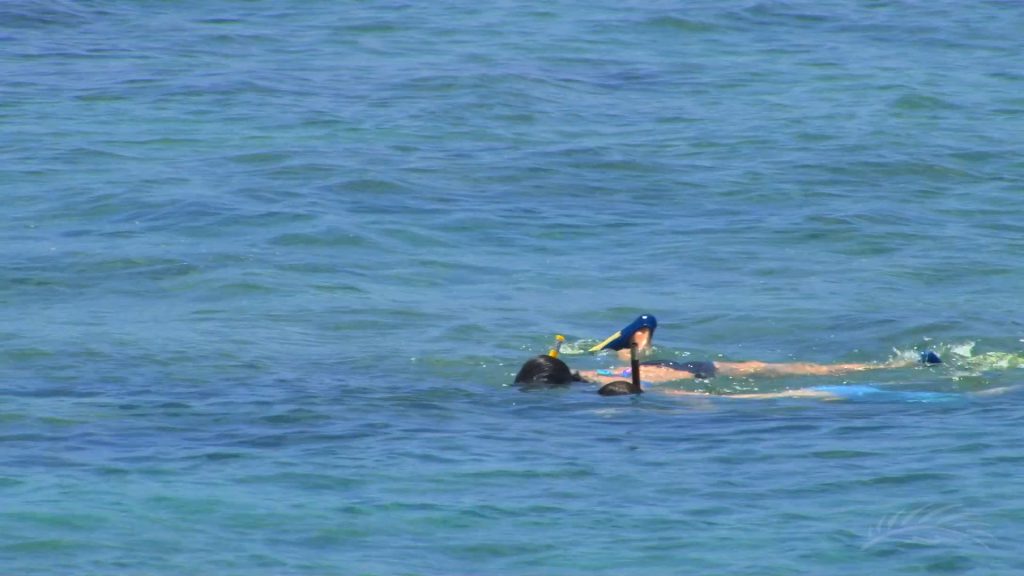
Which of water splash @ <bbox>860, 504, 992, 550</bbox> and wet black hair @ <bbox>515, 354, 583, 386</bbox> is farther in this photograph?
wet black hair @ <bbox>515, 354, 583, 386</bbox>

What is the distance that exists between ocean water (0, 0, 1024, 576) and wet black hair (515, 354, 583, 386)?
0.13 meters

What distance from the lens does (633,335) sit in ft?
38.5

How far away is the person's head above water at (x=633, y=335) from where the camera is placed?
11.7 m

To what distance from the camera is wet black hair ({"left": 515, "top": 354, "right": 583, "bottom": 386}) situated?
11133 millimetres

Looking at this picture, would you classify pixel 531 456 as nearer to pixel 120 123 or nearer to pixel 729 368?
pixel 729 368

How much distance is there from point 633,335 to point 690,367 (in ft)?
1.49

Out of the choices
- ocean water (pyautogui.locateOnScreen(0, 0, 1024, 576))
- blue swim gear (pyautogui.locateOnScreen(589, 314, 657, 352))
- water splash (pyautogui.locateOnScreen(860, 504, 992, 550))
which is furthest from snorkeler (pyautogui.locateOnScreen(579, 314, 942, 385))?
water splash (pyautogui.locateOnScreen(860, 504, 992, 550))

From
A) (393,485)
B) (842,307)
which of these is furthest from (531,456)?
(842,307)

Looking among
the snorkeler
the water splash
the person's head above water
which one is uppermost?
the water splash

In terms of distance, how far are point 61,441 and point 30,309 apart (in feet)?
13.4

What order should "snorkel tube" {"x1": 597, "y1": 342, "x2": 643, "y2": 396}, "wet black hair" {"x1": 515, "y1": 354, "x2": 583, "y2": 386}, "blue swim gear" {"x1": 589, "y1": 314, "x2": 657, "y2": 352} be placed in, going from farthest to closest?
"blue swim gear" {"x1": 589, "y1": 314, "x2": 657, "y2": 352}, "wet black hair" {"x1": 515, "y1": 354, "x2": 583, "y2": 386}, "snorkel tube" {"x1": 597, "y1": 342, "x2": 643, "y2": 396}

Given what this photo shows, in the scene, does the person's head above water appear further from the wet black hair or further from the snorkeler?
the wet black hair

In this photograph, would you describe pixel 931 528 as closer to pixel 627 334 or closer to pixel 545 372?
pixel 545 372

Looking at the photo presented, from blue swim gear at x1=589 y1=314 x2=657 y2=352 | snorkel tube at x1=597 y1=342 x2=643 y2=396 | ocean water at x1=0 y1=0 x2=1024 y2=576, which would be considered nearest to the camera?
ocean water at x1=0 y1=0 x2=1024 y2=576
